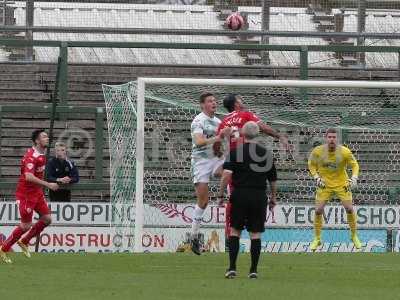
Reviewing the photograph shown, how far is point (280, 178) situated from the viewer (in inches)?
930

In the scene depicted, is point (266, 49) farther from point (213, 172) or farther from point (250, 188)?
point (250, 188)

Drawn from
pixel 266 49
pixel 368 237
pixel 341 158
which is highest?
pixel 266 49

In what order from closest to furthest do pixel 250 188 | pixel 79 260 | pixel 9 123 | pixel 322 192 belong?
pixel 250 188
pixel 79 260
pixel 322 192
pixel 9 123

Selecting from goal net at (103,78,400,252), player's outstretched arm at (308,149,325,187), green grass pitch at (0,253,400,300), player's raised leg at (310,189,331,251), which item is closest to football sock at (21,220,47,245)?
green grass pitch at (0,253,400,300)

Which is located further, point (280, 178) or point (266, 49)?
point (266, 49)

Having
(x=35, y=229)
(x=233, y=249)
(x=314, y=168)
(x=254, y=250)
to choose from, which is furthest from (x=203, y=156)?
(x=254, y=250)

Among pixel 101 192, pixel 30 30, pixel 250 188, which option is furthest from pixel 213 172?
pixel 30 30

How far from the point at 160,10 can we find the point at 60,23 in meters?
2.26

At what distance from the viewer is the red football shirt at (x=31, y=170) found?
1778 centimetres

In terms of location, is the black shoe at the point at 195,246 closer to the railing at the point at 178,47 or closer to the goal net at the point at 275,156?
the goal net at the point at 275,156

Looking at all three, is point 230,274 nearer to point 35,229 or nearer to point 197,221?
point 197,221

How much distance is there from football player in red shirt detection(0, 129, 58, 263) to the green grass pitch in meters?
0.34

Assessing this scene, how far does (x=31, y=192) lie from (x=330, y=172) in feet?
19.0

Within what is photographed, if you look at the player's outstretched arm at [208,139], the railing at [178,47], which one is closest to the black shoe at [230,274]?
the player's outstretched arm at [208,139]
